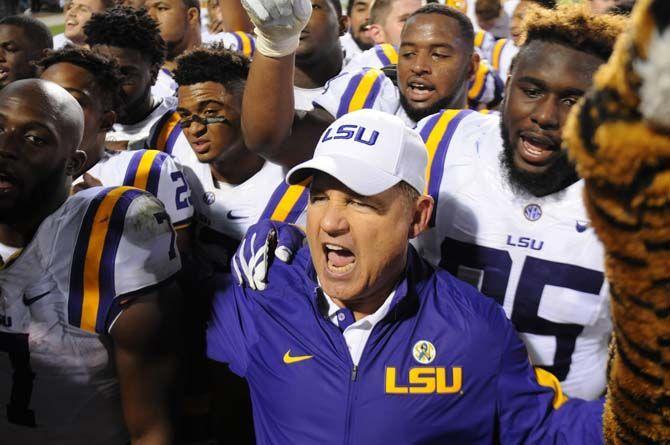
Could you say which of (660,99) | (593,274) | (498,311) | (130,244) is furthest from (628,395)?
(130,244)

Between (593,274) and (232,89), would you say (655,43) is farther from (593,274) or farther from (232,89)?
(232,89)

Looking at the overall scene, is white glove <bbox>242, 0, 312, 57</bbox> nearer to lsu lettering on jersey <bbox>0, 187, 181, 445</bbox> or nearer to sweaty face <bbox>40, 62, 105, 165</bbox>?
lsu lettering on jersey <bbox>0, 187, 181, 445</bbox>

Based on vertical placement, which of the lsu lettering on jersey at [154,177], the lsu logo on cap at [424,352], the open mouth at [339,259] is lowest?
the lsu lettering on jersey at [154,177]

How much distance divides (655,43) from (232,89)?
7.52ft

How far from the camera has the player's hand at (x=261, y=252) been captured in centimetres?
174

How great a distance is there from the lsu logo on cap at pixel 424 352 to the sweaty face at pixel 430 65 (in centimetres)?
146

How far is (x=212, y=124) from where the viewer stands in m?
2.59

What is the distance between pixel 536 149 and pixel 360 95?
1.09 metres

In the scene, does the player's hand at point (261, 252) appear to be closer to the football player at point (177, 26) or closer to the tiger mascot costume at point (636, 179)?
the tiger mascot costume at point (636, 179)

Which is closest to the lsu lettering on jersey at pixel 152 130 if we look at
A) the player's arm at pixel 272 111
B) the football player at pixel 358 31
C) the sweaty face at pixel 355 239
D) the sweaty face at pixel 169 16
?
the player's arm at pixel 272 111

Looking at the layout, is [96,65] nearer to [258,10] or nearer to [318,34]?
[258,10]

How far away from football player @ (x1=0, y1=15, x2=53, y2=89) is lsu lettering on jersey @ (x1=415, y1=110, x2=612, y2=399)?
2.33m

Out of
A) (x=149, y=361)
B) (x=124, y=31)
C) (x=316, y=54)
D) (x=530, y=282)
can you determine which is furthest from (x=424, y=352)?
(x=124, y=31)

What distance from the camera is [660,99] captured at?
1.61ft
